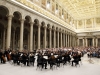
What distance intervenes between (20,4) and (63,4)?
17.5m

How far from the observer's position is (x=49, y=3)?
74.5 feet

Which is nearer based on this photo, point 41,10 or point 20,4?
point 20,4

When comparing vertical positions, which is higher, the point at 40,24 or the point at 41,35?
the point at 40,24

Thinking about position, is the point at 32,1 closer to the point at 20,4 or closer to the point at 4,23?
the point at 20,4

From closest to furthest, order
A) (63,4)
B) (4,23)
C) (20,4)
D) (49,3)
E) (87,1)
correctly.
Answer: (20,4) < (4,23) < (49,3) < (87,1) < (63,4)

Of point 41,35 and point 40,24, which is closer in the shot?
point 40,24

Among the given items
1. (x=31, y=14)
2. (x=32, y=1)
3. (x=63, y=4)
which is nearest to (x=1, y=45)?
(x=31, y=14)

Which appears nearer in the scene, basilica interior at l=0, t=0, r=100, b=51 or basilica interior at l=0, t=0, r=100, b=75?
basilica interior at l=0, t=0, r=100, b=75

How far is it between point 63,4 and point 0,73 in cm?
2643

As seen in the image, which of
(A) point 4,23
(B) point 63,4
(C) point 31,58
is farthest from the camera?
(B) point 63,4

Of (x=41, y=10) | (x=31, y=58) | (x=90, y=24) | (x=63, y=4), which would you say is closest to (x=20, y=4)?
(x=41, y=10)

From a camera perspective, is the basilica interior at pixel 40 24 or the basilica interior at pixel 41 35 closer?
the basilica interior at pixel 41 35

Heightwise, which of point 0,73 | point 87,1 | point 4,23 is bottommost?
point 0,73

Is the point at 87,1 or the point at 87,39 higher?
the point at 87,1
